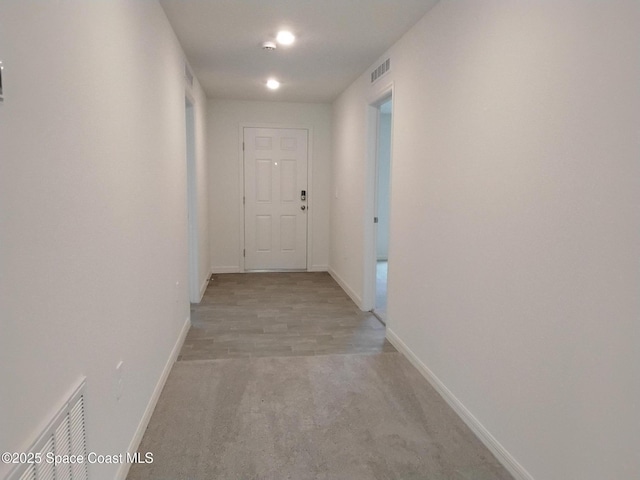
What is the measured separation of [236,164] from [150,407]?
425 centimetres

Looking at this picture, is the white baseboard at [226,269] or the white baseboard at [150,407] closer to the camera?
the white baseboard at [150,407]

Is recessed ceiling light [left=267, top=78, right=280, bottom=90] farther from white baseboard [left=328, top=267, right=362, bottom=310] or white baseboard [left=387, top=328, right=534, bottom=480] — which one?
white baseboard [left=387, top=328, right=534, bottom=480]

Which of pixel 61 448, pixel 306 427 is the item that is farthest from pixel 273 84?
pixel 61 448

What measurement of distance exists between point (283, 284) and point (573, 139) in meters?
4.40

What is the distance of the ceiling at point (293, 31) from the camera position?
9.06ft

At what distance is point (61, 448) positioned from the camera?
125 centimetres

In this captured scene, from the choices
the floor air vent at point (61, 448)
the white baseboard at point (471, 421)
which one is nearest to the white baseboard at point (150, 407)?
the floor air vent at point (61, 448)

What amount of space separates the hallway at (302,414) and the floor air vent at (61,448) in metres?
0.67

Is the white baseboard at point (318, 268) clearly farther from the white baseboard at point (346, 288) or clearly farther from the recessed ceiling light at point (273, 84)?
the recessed ceiling light at point (273, 84)

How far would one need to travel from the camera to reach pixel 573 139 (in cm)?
160

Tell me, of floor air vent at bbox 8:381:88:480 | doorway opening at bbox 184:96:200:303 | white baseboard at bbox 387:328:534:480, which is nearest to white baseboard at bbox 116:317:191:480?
floor air vent at bbox 8:381:88:480

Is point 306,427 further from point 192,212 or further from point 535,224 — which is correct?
point 192,212

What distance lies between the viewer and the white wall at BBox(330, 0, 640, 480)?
1.42 meters

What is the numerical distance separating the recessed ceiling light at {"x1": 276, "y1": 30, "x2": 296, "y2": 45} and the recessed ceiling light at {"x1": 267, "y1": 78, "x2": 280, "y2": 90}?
132 cm
